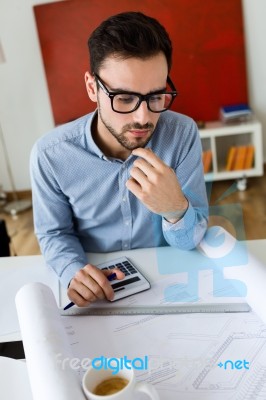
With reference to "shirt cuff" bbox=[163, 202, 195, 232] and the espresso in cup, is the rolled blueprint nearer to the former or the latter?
the espresso in cup

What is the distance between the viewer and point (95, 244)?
1.26 meters

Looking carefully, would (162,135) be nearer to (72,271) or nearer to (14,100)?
(72,271)

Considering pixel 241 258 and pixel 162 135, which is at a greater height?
pixel 162 135

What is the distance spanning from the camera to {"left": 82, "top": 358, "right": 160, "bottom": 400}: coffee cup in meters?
0.58

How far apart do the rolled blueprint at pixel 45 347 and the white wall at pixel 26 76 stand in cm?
272

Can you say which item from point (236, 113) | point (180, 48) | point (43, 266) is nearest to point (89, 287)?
point (43, 266)

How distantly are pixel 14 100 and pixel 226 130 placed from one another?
5.33ft

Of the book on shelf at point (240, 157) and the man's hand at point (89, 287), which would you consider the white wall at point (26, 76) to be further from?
the man's hand at point (89, 287)

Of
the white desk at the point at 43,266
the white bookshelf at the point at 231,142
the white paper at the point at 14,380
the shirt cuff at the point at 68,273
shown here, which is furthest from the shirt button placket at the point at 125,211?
the white bookshelf at the point at 231,142

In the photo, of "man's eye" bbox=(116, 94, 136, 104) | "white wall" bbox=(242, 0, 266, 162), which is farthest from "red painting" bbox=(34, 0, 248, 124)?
"man's eye" bbox=(116, 94, 136, 104)

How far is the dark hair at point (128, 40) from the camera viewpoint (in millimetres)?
1007

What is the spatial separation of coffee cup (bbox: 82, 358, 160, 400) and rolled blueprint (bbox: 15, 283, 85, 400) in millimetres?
17

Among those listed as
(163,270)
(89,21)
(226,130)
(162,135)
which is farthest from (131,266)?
Result: (89,21)
